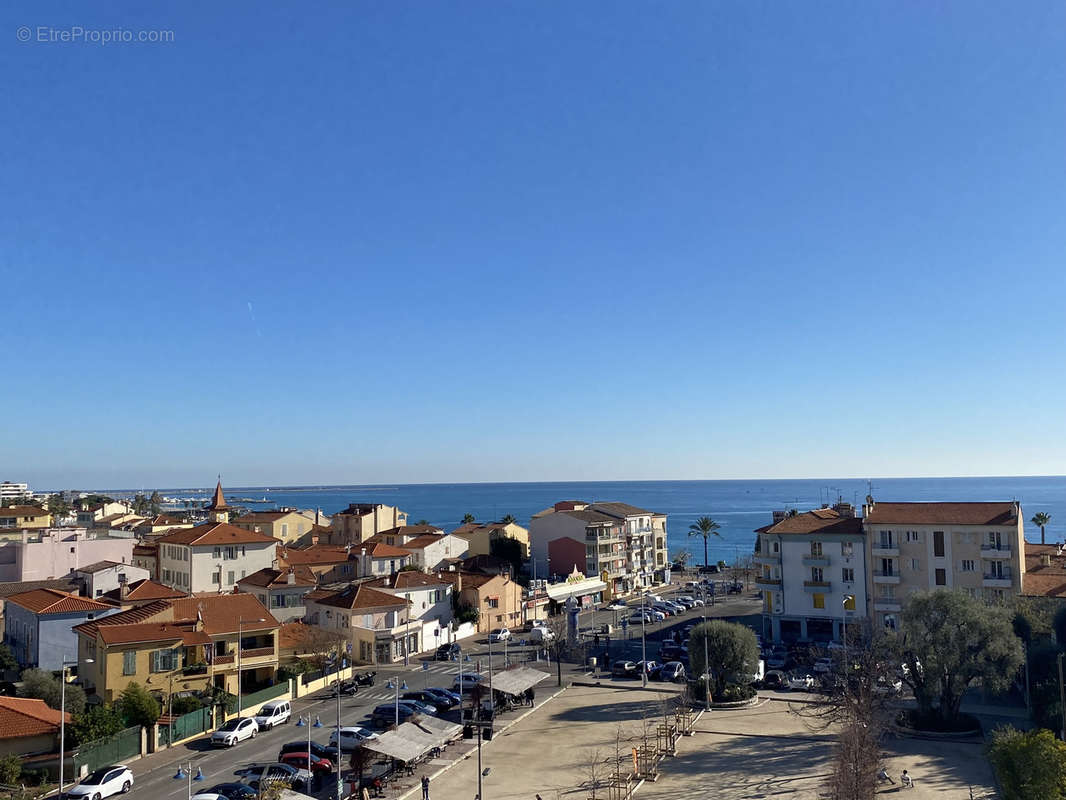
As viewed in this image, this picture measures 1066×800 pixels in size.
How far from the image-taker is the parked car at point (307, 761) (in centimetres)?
3781

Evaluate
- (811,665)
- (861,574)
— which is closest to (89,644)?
(811,665)

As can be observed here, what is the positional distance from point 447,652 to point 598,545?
3791cm

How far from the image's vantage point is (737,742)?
4250cm

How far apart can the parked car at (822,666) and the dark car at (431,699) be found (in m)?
25.0

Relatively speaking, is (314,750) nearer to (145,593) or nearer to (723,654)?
(723,654)

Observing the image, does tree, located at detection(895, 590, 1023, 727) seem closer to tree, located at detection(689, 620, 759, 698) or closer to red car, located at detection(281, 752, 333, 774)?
tree, located at detection(689, 620, 759, 698)

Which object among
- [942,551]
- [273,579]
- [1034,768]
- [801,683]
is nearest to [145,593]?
[273,579]

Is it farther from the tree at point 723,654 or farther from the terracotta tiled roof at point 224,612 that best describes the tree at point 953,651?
the terracotta tiled roof at point 224,612

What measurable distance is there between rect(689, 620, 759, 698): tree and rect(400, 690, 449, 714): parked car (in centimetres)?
1480

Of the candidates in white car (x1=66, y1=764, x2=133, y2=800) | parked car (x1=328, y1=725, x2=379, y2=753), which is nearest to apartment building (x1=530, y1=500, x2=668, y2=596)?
parked car (x1=328, y1=725, x2=379, y2=753)

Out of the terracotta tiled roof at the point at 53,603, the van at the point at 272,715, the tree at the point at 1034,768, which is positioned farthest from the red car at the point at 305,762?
the tree at the point at 1034,768

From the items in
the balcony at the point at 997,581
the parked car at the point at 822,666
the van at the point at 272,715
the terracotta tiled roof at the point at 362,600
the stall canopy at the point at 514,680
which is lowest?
the parked car at the point at 822,666

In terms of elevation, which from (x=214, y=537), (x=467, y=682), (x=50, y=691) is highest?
(x=214, y=537)

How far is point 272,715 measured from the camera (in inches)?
1828
